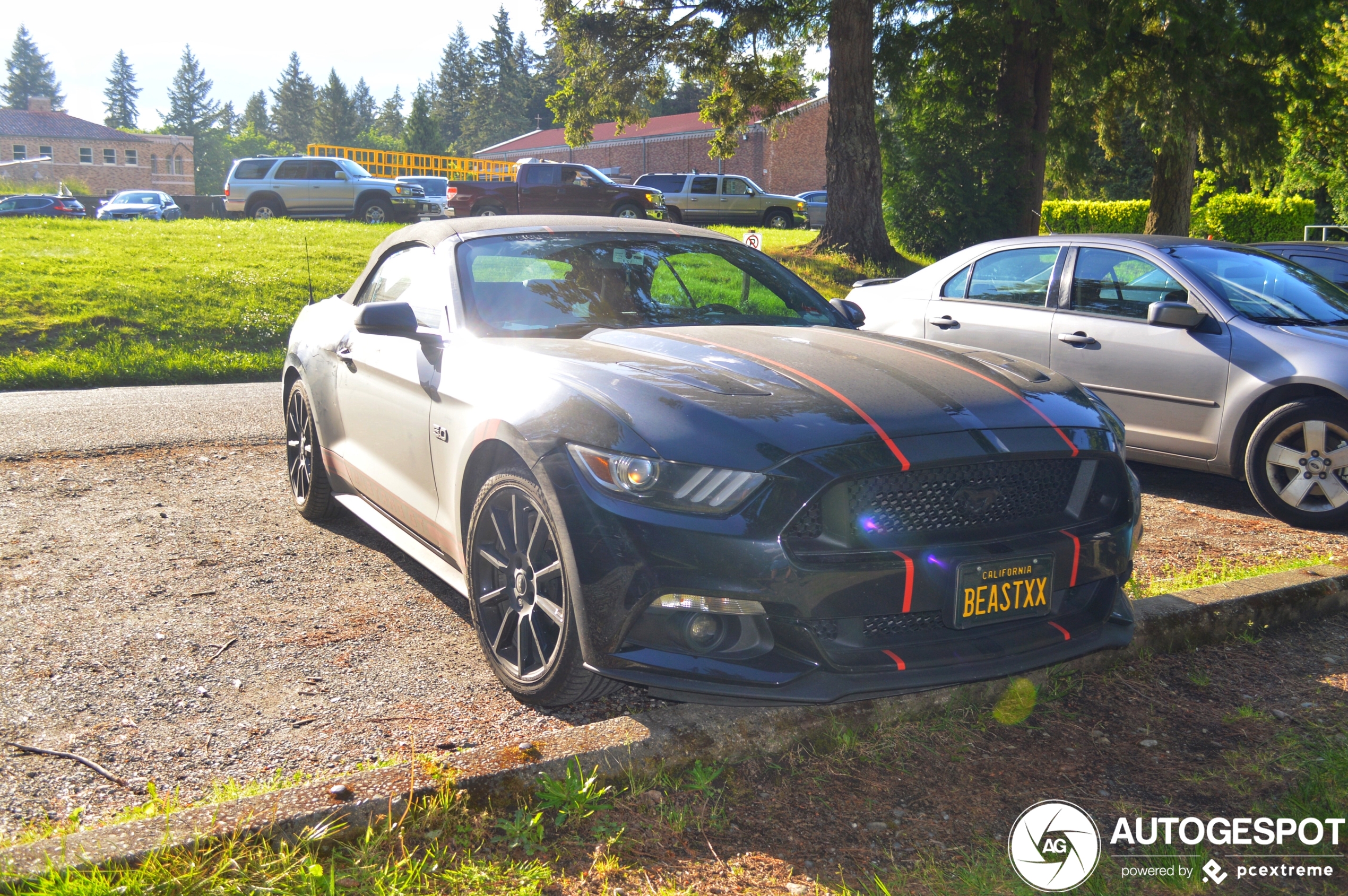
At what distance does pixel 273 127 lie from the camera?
435ft

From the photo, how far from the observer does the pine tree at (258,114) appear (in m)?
134

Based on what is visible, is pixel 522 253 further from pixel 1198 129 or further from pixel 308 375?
pixel 1198 129

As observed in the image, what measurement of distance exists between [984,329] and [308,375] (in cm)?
437

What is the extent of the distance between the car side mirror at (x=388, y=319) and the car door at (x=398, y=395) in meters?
0.08

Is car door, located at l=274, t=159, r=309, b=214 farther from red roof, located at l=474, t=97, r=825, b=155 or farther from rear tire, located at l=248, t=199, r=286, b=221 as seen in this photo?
red roof, located at l=474, t=97, r=825, b=155

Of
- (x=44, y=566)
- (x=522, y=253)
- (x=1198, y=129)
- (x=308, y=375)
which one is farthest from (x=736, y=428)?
(x=1198, y=129)

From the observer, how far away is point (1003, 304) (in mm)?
7078

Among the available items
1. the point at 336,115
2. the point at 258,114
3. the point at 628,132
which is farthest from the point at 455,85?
the point at 628,132

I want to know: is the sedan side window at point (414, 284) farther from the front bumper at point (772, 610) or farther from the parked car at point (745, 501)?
the front bumper at point (772, 610)

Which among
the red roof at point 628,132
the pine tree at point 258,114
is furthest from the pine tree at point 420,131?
the pine tree at point 258,114

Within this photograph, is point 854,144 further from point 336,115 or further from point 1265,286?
point 336,115

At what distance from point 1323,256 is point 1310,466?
3.93 metres

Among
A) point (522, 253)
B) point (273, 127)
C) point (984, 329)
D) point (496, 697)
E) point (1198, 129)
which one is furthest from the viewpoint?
point (273, 127)

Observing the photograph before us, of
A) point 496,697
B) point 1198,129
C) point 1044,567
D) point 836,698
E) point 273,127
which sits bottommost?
point 496,697
